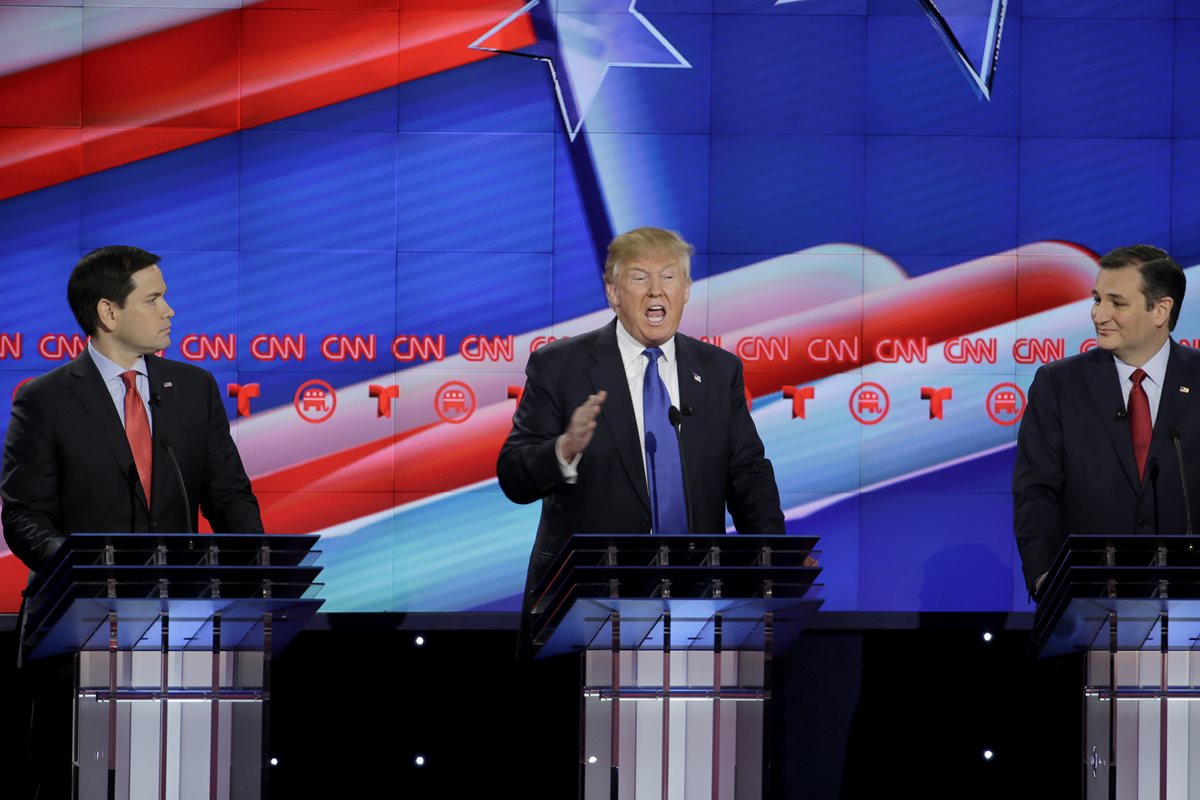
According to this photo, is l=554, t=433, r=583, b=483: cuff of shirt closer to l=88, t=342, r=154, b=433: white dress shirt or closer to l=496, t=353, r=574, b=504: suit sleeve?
l=496, t=353, r=574, b=504: suit sleeve

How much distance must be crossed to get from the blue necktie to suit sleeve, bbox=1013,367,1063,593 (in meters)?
0.88

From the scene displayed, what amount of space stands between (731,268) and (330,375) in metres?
1.96

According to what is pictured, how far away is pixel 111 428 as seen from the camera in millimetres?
3781

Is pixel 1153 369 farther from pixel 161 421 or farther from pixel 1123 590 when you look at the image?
pixel 161 421

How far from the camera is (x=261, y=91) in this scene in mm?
7152

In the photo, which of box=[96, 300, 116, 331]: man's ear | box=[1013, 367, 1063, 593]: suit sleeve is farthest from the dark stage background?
box=[96, 300, 116, 331]: man's ear

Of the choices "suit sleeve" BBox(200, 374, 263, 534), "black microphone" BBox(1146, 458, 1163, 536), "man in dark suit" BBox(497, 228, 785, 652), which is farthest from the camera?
"suit sleeve" BBox(200, 374, 263, 534)

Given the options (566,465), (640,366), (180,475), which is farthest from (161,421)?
(640,366)

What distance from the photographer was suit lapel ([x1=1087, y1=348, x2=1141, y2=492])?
3943 millimetres

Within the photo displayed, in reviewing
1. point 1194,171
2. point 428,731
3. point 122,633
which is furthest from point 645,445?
point 1194,171

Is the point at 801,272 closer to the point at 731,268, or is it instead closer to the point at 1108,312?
the point at 731,268

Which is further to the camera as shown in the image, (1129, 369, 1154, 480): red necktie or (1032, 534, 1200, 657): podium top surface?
(1129, 369, 1154, 480): red necktie

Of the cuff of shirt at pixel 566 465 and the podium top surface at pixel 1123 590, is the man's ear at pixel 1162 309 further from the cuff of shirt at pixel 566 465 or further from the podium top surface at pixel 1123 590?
the cuff of shirt at pixel 566 465

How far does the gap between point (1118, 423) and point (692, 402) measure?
114 cm
